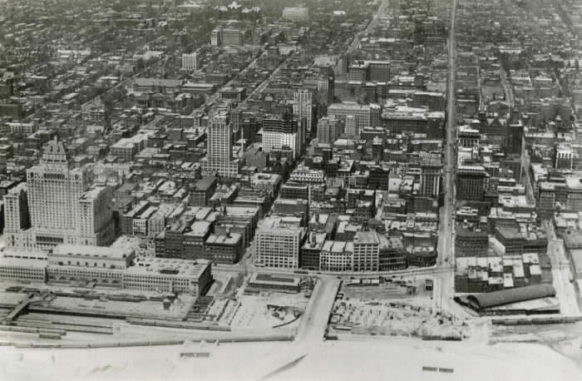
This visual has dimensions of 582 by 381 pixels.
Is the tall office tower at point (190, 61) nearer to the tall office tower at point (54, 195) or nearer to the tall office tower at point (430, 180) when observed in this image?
the tall office tower at point (430, 180)

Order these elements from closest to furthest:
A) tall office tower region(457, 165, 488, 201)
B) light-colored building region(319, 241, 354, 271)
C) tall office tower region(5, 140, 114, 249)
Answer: light-colored building region(319, 241, 354, 271) → tall office tower region(5, 140, 114, 249) → tall office tower region(457, 165, 488, 201)

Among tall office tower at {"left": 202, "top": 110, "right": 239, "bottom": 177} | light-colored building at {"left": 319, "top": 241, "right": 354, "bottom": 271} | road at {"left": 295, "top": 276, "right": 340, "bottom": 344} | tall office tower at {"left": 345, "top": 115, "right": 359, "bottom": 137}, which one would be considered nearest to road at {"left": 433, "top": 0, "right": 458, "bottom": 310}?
light-colored building at {"left": 319, "top": 241, "right": 354, "bottom": 271}

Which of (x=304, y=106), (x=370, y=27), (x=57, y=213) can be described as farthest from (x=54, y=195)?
(x=370, y=27)

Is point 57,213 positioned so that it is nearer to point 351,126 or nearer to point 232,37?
point 351,126

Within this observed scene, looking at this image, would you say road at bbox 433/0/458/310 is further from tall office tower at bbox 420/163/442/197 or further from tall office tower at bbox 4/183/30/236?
tall office tower at bbox 4/183/30/236

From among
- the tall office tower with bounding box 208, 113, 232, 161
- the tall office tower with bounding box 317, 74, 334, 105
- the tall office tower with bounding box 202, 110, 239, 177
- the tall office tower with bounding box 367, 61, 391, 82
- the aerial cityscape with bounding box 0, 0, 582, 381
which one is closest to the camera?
the aerial cityscape with bounding box 0, 0, 582, 381

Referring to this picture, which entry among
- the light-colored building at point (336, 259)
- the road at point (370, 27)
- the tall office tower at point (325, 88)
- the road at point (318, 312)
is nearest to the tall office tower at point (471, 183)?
the light-colored building at point (336, 259)
